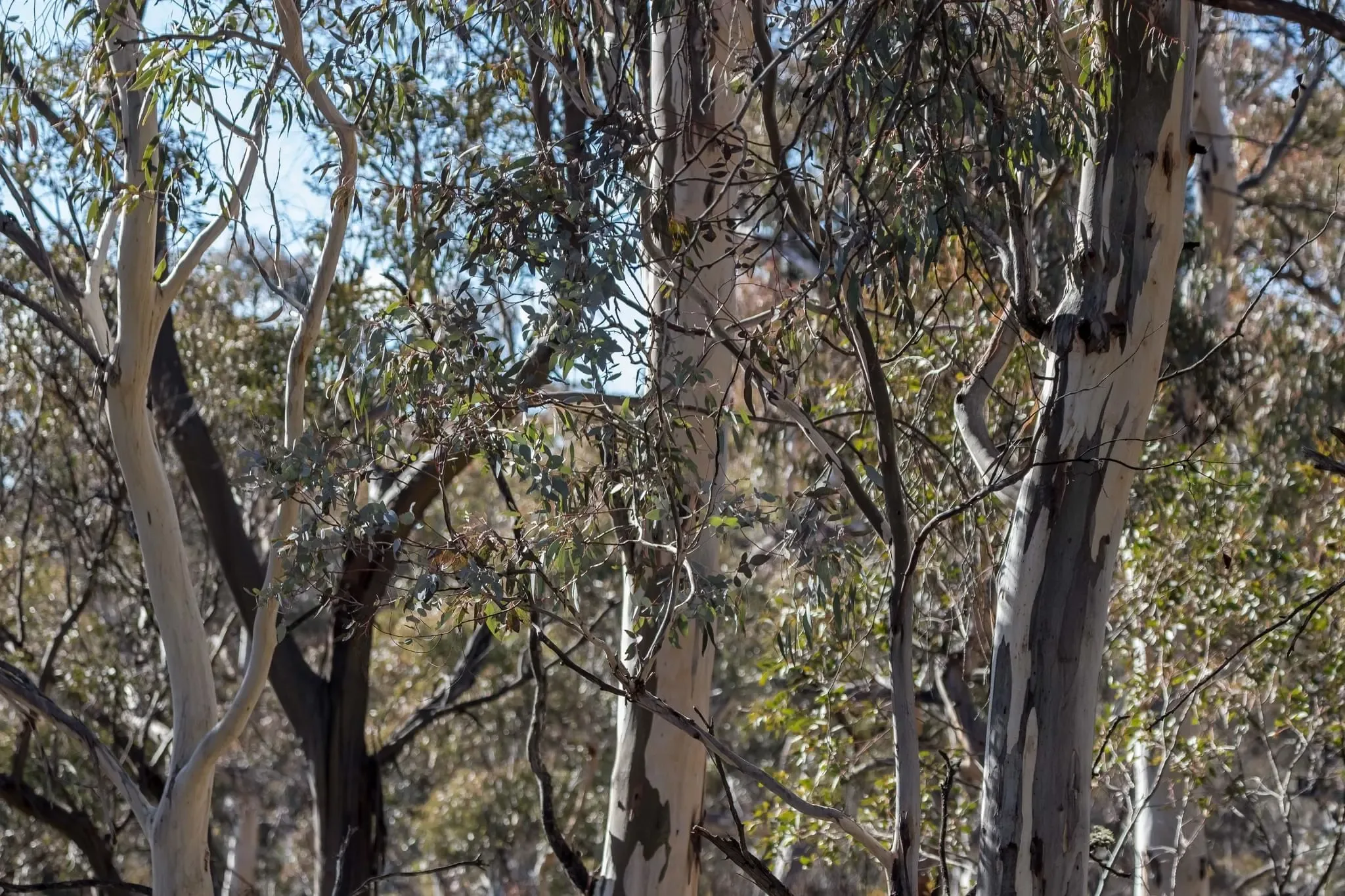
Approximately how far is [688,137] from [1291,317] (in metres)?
5.99

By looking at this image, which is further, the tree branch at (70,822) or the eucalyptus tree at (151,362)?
the tree branch at (70,822)

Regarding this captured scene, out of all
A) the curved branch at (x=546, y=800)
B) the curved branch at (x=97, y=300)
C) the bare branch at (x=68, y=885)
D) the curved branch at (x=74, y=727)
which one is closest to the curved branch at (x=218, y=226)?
the curved branch at (x=97, y=300)

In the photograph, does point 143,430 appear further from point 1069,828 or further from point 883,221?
point 1069,828

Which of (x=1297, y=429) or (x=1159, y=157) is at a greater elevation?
(x=1297, y=429)

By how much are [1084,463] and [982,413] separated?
0.63 metres

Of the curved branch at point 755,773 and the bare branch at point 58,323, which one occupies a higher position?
the bare branch at point 58,323

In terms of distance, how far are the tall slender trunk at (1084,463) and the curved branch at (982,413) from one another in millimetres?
253

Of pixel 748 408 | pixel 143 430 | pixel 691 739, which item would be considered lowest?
pixel 691 739

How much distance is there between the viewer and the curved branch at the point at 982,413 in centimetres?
350

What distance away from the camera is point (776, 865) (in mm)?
8180

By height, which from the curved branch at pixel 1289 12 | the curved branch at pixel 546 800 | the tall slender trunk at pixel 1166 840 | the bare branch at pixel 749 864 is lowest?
the bare branch at pixel 749 864

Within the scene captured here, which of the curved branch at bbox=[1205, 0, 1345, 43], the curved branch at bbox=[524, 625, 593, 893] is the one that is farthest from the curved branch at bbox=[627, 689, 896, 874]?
the curved branch at bbox=[1205, 0, 1345, 43]

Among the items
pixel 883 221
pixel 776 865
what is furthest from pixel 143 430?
pixel 776 865

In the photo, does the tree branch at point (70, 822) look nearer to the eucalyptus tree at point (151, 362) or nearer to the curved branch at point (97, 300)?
the eucalyptus tree at point (151, 362)
